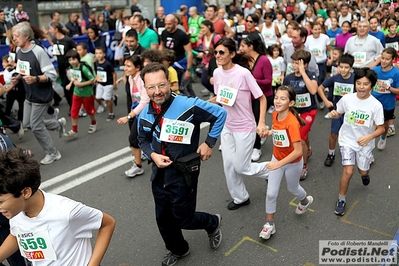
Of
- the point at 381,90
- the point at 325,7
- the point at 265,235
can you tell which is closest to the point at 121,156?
the point at 265,235

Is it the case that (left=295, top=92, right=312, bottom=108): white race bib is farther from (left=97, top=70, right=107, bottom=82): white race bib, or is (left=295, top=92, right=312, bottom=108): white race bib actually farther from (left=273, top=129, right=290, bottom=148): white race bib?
(left=97, top=70, right=107, bottom=82): white race bib

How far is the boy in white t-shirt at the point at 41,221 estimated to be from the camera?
79.0 inches

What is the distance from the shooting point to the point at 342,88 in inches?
210

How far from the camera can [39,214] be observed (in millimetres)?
2127

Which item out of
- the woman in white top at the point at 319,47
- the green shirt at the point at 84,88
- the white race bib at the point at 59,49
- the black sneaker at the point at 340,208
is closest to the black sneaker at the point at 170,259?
the black sneaker at the point at 340,208

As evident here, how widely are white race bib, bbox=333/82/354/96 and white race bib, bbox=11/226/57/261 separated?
4.23m

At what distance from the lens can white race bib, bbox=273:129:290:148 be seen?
3863mm

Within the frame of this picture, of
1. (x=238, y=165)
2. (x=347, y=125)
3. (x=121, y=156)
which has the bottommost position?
(x=121, y=156)

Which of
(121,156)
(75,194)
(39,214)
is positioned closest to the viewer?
(39,214)

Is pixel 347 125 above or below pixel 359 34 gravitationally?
below

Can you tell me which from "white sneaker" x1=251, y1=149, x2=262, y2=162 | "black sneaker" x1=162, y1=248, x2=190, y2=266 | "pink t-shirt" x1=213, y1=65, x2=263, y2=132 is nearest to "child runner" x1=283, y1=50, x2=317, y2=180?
"white sneaker" x1=251, y1=149, x2=262, y2=162

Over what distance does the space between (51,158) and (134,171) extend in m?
1.45

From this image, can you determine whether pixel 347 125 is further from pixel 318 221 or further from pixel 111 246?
pixel 111 246

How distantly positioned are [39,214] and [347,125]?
10.9 feet
